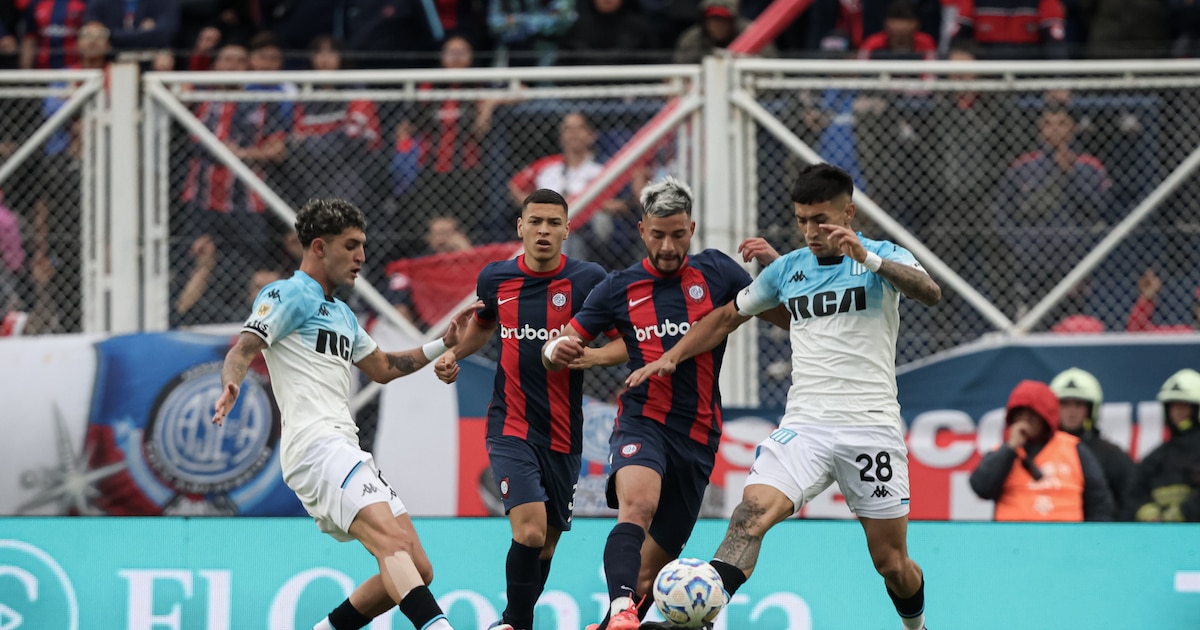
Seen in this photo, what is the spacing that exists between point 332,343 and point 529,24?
5.95 meters

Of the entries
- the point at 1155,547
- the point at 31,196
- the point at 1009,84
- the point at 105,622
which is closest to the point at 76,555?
the point at 105,622

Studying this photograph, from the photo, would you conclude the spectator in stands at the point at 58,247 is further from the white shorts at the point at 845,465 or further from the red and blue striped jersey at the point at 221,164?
the white shorts at the point at 845,465

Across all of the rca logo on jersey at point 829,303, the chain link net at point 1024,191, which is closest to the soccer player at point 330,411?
the rca logo on jersey at point 829,303

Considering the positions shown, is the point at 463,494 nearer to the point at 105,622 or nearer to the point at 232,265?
the point at 232,265

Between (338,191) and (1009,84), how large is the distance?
4.59 meters

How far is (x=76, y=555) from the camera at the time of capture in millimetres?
8523

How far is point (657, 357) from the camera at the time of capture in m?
7.79

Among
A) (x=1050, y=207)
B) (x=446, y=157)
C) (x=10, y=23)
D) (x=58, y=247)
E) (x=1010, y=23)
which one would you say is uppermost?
(x=10, y=23)

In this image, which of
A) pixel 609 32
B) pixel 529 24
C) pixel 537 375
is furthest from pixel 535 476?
pixel 529 24

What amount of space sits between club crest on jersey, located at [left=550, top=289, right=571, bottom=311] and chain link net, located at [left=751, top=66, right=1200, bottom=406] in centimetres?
313

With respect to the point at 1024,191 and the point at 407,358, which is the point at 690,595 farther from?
the point at 1024,191

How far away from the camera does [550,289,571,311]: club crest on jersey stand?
8000mm

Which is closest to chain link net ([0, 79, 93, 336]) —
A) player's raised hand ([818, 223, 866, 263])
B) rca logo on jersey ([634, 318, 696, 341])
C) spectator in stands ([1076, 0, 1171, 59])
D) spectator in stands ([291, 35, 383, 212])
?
spectator in stands ([291, 35, 383, 212])

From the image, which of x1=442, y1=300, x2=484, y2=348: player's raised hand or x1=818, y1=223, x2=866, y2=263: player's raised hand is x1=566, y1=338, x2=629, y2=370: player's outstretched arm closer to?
x1=442, y1=300, x2=484, y2=348: player's raised hand
